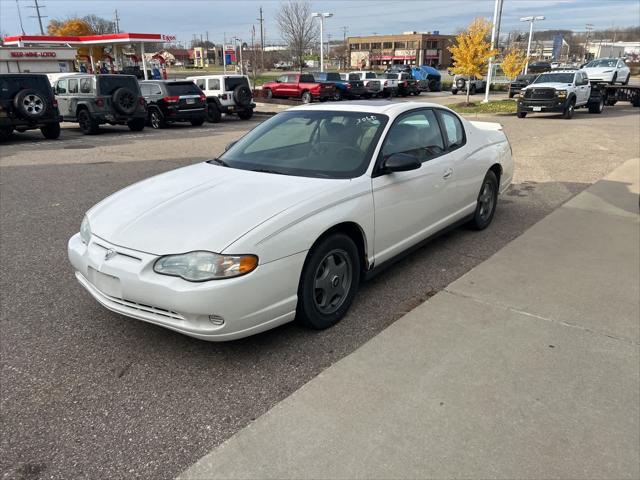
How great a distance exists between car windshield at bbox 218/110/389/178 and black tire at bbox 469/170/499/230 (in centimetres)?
206

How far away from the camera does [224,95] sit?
65.1 feet

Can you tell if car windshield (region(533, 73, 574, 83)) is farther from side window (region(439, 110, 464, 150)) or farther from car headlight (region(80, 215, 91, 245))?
car headlight (region(80, 215, 91, 245))

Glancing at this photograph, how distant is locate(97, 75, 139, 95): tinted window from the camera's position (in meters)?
15.7

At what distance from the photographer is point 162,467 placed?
2410 millimetres

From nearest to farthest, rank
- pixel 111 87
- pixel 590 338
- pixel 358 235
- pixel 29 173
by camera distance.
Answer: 1. pixel 590 338
2. pixel 358 235
3. pixel 29 173
4. pixel 111 87

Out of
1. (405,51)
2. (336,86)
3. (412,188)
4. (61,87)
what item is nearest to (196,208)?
(412,188)

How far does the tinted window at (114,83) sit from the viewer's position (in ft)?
51.5

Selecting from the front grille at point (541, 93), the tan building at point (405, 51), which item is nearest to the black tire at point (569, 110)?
the front grille at point (541, 93)

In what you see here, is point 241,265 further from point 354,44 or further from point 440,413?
point 354,44

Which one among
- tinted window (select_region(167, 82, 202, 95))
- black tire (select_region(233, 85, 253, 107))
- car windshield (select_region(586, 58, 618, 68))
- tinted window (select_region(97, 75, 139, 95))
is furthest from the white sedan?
tinted window (select_region(97, 75, 139, 95))

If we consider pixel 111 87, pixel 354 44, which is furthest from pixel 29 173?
pixel 354 44

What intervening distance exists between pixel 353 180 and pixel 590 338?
2.01 metres

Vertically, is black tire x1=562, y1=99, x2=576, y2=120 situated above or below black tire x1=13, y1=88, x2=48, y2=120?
below

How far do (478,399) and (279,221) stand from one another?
1564 millimetres
